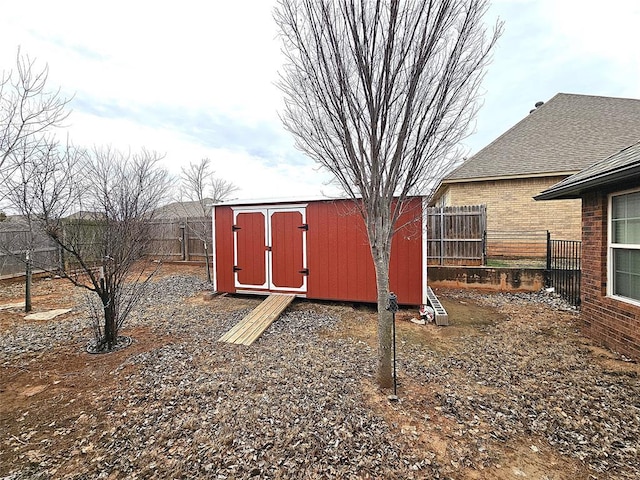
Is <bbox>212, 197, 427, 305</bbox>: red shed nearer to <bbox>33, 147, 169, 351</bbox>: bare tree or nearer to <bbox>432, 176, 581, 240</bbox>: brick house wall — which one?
<bbox>33, 147, 169, 351</bbox>: bare tree

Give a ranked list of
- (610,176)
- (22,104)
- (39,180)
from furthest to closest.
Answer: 1. (39,180)
2. (22,104)
3. (610,176)

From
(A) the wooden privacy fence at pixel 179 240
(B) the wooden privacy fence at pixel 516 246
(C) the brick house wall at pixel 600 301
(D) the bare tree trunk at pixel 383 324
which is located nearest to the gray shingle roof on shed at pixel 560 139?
(B) the wooden privacy fence at pixel 516 246

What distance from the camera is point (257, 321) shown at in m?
4.87

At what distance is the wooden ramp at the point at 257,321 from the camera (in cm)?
421

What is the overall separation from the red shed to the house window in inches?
98.6

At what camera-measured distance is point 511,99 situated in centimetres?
1146

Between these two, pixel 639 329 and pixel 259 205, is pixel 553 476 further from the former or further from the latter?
pixel 259 205

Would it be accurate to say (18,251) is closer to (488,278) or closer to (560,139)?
(488,278)

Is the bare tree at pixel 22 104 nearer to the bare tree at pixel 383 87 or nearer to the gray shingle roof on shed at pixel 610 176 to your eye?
the bare tree at pixel 383 87

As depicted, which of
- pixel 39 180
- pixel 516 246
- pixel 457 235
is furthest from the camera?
pixel 516 246

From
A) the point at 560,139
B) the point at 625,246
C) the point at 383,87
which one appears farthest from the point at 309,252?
the point at 560,139

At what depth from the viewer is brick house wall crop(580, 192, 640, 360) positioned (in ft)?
11.3

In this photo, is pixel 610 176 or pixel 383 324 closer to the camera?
pixel 383 324

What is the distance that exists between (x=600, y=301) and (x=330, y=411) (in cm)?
410
